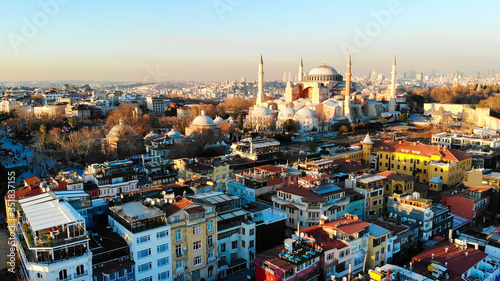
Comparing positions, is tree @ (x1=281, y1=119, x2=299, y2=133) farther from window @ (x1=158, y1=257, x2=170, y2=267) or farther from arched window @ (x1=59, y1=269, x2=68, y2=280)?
arched window @ (x1=59, y1=269, x2=68, y2=280)

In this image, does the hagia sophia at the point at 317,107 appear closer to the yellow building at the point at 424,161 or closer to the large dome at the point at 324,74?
the large dome at the point at 324,74

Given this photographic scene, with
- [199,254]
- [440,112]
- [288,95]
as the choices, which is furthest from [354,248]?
[288,95]

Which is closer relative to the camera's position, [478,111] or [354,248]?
[354,248]

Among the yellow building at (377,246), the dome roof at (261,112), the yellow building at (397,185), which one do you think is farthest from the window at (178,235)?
the dome roof at (261,112)

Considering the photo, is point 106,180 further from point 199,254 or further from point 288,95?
point 288,95

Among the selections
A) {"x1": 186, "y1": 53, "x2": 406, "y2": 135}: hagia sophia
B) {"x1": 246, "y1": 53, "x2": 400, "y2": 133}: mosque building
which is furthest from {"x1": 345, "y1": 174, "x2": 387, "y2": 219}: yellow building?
{"x1": 246, "y1": 53, "x2": 400, "y2": 133}: mosque building

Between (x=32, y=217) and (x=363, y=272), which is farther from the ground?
(x=32, y=217)

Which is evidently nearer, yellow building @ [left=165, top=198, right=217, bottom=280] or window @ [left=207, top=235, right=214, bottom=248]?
yellow building @ [left=165, top=198, right=217, bottom=280]

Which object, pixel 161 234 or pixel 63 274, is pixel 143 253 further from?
pixel 63 274
